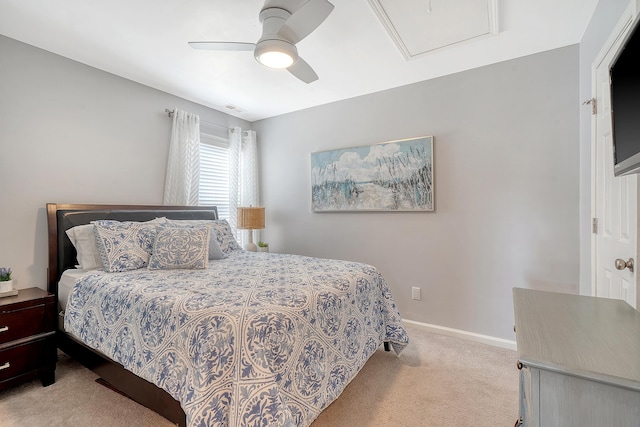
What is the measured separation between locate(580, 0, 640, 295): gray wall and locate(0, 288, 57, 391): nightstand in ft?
13.1

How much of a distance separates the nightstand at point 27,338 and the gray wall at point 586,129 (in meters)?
3.99

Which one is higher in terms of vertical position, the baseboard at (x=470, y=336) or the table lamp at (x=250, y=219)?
the table lamp at (x=250, y=219)

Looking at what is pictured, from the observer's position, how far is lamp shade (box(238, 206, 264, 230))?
376 centimetres

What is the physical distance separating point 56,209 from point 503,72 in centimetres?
413

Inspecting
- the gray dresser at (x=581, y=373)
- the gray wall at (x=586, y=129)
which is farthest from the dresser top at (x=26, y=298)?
the gray wall at (x=586, y=129)

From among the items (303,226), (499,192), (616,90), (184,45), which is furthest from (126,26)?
(499,192)

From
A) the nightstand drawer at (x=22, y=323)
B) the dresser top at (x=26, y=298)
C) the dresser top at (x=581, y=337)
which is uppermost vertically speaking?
the dresser top at (x=581, y=337)

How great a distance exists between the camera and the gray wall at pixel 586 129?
192 centimetres

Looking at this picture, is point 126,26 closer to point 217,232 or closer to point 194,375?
point 217,232

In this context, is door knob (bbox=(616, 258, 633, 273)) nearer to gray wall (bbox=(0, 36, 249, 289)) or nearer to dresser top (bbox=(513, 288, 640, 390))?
dresser top (bbox=(513, 288, 640, 390))

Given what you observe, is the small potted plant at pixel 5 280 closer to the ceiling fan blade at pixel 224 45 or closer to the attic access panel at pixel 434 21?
the ceiling fan blade at pixel 224 45

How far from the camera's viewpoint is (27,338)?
2.02 metres

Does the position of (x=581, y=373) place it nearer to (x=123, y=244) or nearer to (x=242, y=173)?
(x=123, y=244)

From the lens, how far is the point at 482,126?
2.76 m
